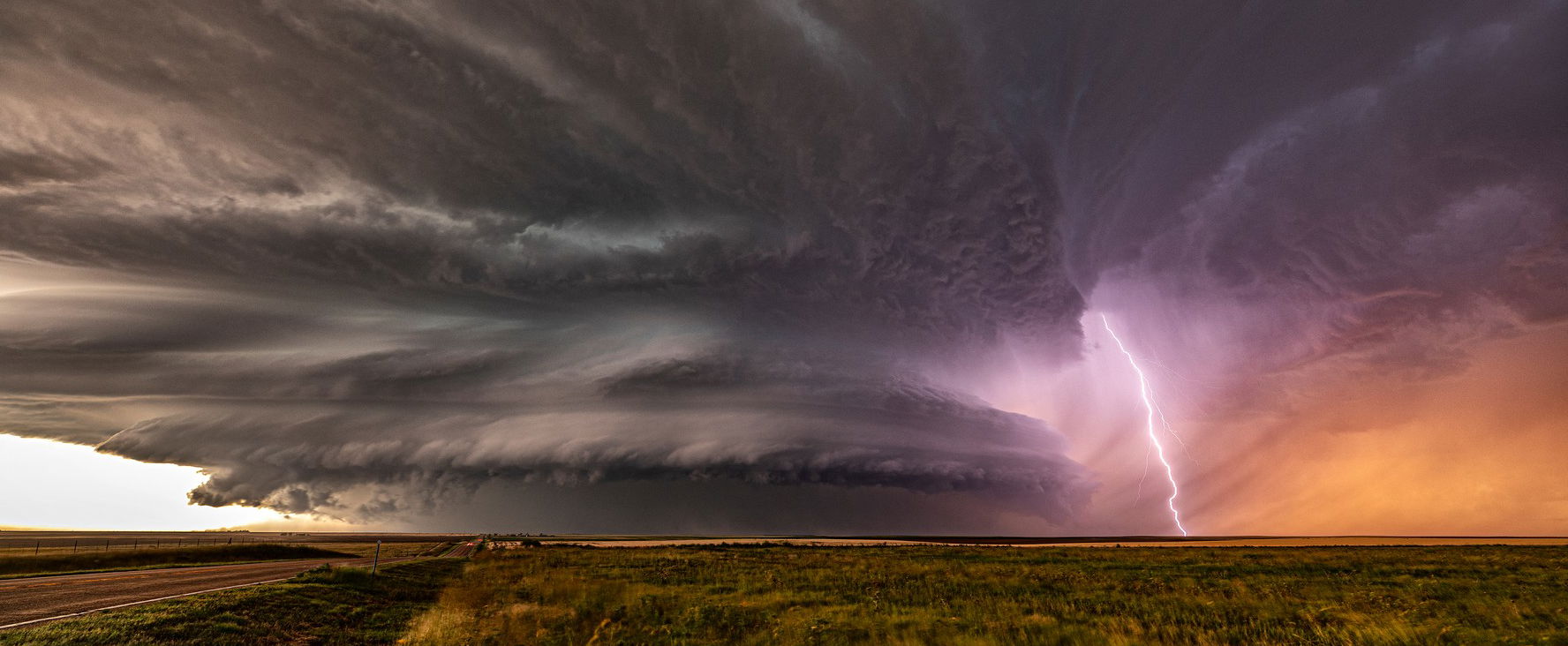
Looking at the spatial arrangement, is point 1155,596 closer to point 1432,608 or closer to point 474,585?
point 1432,608

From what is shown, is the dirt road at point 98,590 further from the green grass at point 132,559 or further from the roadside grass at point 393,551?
the roadside grass at point 393,551

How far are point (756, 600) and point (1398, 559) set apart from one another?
5395 cm

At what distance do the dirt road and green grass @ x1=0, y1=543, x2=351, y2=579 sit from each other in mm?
6263

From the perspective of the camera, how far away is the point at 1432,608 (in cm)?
2158

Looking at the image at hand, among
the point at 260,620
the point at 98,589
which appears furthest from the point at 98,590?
the point at 260,620

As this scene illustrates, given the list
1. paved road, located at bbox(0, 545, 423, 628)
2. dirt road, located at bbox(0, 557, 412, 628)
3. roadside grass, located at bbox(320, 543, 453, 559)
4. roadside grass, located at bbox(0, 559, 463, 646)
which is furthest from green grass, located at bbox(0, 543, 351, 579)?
roadside grass, located at bbox(0, 559, 463, 646)

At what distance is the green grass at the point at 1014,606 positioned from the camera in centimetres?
1706

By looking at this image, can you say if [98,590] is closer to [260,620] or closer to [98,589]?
[98,589]

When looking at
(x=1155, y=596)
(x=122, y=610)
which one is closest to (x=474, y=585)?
(x=122, y=610)

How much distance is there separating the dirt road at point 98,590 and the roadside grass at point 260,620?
5.47 ft

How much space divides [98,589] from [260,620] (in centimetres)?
1341

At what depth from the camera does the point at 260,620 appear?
19078mm

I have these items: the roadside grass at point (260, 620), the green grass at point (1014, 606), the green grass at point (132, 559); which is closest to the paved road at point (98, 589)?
the roadside grass at point (260, 620)

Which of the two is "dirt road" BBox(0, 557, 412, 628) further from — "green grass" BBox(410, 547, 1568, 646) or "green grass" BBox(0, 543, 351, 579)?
"green grass" BBox(410, 547, 1568, 646)
